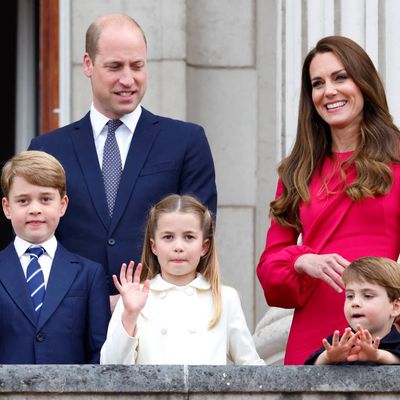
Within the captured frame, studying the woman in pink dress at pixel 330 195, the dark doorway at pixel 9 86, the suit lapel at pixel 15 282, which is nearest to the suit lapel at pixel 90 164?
the suit lapel at pixel 15 282

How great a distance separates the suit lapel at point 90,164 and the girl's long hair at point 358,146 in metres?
0.69

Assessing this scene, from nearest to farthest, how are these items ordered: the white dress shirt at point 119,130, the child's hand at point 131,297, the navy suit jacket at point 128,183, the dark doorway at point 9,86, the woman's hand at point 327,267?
the child's hand at point 131,297 < the woman's hand at point 327,267 < the navy suit jacket at point 128,183 < the white dress shirt at point 119,130 < the dark doorway at point 9,86

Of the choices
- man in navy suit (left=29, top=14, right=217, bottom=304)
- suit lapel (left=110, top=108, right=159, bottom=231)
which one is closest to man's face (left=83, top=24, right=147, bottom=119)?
man in navy suit (left=29, top=14, right=217, bottom=304)

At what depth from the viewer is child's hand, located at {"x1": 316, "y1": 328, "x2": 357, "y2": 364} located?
602 centimetres

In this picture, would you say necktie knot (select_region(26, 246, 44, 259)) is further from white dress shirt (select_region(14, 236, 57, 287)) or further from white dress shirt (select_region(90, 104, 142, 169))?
white dress shirt (select_region(90, 104, 142, 169))

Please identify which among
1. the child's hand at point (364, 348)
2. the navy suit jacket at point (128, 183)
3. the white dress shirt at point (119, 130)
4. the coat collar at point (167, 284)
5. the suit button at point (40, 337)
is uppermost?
the white dress shirt at point (119, 130)

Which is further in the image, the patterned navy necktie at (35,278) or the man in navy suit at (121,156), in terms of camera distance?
the man in navy suit at (121,156)

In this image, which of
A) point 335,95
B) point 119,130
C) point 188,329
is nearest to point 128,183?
point 119,130

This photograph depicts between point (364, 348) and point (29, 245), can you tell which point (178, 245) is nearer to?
point (29, 245)

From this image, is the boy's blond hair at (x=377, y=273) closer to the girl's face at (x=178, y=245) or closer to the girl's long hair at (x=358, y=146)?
the girl's long hair at (x=358, y=146)

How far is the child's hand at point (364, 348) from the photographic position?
238 inches

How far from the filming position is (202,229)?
6.75 metres

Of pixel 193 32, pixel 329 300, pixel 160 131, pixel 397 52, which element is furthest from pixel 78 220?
pixel 193 32

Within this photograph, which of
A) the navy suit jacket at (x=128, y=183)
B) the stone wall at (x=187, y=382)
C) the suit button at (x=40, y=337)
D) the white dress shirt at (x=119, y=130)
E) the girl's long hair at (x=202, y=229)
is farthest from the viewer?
the white dress shirt at (x=119, y=130)
